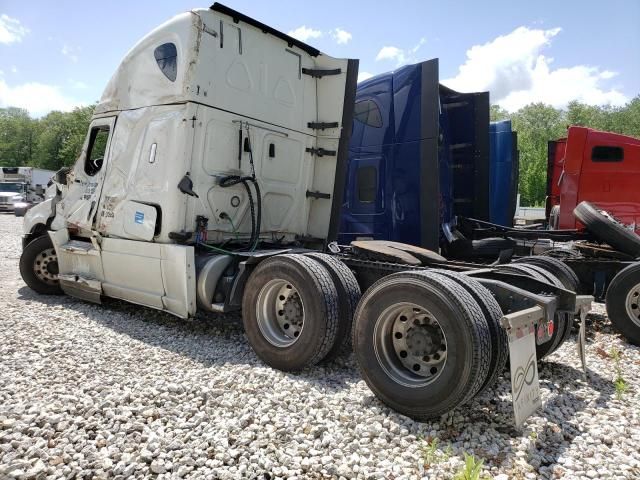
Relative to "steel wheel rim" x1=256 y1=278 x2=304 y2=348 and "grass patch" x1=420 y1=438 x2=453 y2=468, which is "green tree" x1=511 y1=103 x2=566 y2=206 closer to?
"steel wheel rim" x1=256 y1=278 x2=304 y2=348

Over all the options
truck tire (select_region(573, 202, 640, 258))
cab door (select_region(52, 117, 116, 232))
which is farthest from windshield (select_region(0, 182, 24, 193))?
truck tire (select_region(573, 202, 640, 258))

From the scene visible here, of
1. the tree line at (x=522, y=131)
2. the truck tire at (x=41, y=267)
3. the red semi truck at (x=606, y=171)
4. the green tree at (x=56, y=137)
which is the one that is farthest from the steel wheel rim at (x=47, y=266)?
the green tree at (x=56, y=137)

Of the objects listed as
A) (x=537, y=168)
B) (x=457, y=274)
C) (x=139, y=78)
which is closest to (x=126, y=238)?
(x=139, y=78)

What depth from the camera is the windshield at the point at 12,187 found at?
2949 centimetres

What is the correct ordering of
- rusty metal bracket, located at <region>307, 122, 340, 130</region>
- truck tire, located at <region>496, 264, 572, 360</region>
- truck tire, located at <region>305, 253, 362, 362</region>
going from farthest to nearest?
rusty metal bracket, located at <region>307, 122, 340, 130</region> < truck tire, located at <region>305, 253, 362, 362</region> < truck tire, located at <region>496, 264, 572, 360</region>

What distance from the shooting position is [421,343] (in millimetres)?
3219

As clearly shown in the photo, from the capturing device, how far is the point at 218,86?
16.5 feet

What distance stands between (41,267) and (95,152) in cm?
191

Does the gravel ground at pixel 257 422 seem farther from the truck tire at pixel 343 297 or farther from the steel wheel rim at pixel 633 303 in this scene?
the steel wheel rim at pixel 633 303

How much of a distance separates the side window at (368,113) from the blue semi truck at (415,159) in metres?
0.01

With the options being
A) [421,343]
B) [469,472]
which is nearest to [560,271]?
[421,343]

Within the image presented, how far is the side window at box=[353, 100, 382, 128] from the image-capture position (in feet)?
22.1

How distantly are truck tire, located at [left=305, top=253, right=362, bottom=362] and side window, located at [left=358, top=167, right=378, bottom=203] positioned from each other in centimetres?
290

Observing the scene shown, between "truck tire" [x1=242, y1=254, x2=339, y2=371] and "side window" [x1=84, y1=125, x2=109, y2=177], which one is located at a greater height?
"side window" [x1=84, y1=125, x2=109, y2=177]
